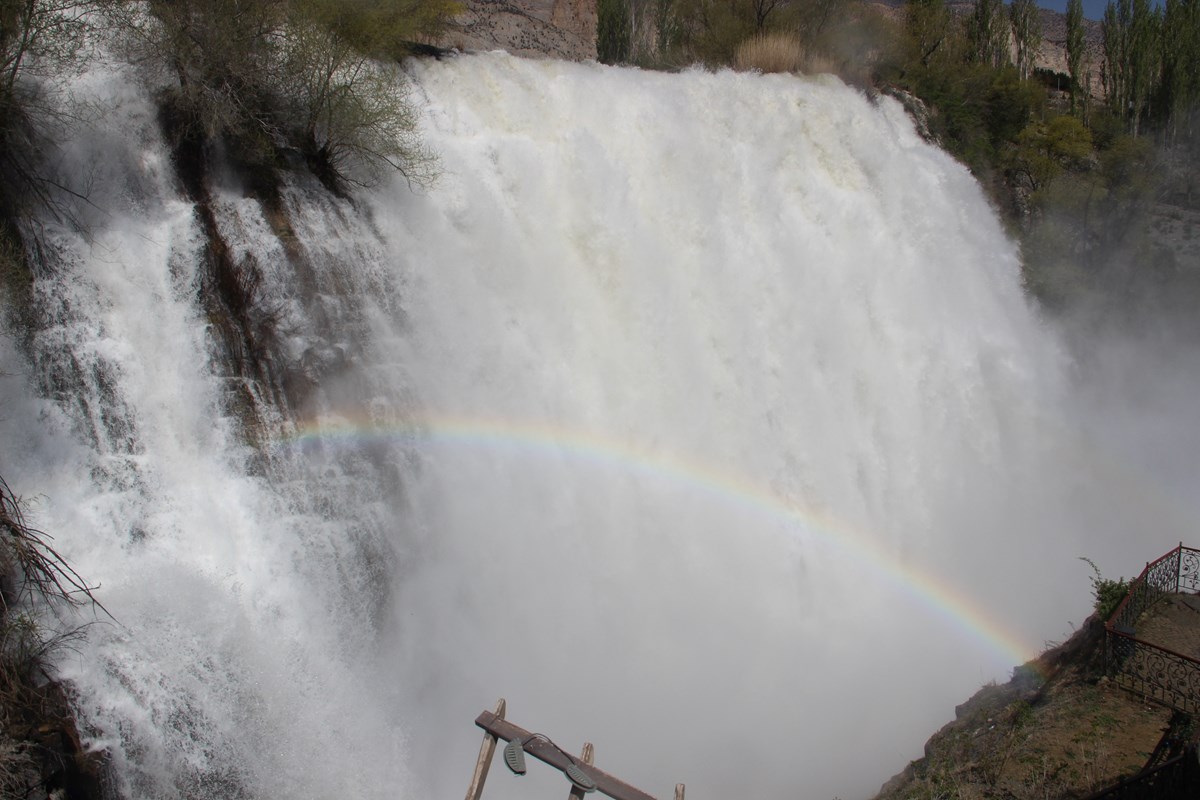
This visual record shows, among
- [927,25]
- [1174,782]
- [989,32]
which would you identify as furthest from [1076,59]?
[1174,782]

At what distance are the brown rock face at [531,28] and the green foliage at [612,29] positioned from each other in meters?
0.86

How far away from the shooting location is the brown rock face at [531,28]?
80.0ft

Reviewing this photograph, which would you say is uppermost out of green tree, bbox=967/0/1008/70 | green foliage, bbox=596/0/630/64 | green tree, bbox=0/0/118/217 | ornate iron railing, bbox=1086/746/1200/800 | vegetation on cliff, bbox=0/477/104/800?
green tree, bbox=967/0/1008/70

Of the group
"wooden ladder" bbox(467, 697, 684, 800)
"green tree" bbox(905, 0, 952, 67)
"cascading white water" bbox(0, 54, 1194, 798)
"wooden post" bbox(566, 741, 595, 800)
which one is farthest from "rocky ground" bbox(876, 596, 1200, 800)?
"green tree" bbox(905, 0, 952, 67)

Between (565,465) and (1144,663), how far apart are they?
707 centimetres

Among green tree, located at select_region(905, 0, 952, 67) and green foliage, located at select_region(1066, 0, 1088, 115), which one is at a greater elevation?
green foliage, located at select_region(1066, 0, 1088, 115)

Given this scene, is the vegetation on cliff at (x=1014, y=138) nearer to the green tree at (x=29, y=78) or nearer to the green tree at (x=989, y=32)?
the green tree at (x=989, y=32)

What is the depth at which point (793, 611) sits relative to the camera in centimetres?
1223

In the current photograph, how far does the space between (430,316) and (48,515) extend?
4.99 metres

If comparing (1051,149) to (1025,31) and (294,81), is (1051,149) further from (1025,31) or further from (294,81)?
(294,81)

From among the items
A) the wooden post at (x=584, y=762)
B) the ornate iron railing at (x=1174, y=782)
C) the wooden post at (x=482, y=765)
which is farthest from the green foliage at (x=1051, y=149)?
the wooden post at (x=482, y=765)

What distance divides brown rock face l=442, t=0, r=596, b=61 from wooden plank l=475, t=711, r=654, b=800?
1843 centimetres

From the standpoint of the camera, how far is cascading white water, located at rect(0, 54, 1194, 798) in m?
8.48

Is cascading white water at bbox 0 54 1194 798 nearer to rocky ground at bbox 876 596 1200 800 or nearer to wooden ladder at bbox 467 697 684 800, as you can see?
rocky ground at bbox 876 596 1200 800
